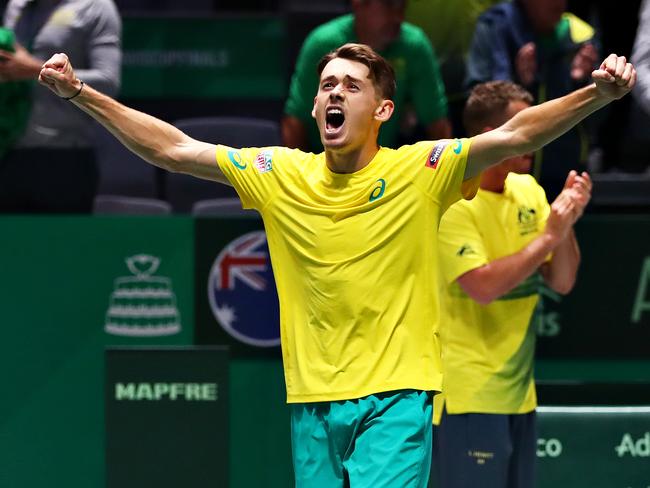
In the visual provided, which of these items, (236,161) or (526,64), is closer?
(236,161)

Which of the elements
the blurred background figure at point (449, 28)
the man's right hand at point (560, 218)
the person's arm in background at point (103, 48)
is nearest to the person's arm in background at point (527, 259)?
the man's right hand at point (560, 218)

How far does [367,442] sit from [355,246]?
647 mm

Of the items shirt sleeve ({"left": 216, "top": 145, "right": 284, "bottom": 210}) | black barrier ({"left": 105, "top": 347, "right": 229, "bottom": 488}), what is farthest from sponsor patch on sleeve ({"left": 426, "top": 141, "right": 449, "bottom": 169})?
black barrier ({"left": 105, "top": 347, "right": 229, "bottom": 488})

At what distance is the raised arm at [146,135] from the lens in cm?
475

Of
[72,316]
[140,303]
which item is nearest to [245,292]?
[140,303]

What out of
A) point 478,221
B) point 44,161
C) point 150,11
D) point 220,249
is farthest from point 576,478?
point 150,11

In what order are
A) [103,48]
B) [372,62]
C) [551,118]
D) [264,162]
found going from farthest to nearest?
1. [103,48]
2. [264,162]
3. [372,62]
4. [551,118]

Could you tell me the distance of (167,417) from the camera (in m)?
6.60


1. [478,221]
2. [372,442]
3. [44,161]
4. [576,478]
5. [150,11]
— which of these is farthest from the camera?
[150,11]

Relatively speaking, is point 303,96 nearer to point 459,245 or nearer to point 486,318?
point 459,245

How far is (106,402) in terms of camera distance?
21.7ft

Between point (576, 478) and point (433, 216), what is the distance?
224 cm

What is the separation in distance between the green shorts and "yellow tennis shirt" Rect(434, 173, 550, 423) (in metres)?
1.07

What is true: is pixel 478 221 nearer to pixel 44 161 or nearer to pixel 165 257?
pixel 165 257
